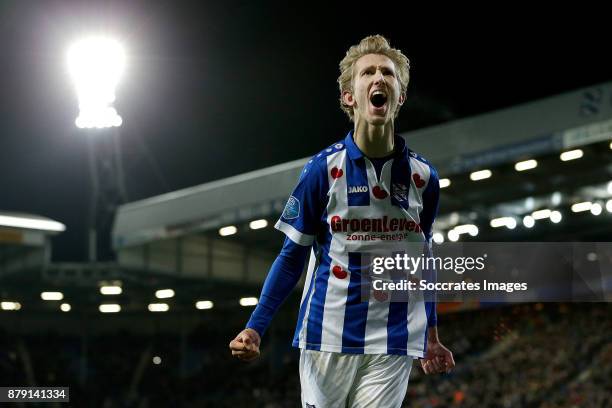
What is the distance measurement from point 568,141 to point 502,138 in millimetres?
841

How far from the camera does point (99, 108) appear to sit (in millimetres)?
11656

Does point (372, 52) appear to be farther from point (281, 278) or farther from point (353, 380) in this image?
point (353, 380)

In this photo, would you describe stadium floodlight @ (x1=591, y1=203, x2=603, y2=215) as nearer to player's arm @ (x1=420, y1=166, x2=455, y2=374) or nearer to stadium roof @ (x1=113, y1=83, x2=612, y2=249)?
stadium roof @ (x1=113, y1=83, x2=612, y2=249)

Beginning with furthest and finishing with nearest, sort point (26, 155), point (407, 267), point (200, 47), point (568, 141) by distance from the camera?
point (26, 155)
point (200, 47)
point (568, 141)
point (407, 267)

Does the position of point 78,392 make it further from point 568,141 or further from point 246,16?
point 568,141

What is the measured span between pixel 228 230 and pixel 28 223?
3.05 meters

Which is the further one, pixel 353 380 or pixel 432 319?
pixel 432 319

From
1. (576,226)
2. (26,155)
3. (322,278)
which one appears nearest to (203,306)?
(26,155)

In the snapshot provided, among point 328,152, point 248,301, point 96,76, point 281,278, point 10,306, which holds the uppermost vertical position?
point 96,76

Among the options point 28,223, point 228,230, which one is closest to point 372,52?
point 228,230

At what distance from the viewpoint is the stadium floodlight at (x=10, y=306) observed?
47.3ft

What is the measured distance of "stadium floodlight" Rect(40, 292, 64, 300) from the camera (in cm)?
1425

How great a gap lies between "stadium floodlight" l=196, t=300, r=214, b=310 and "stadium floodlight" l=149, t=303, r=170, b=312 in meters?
0.57

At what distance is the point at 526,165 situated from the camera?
11430 millimetres
